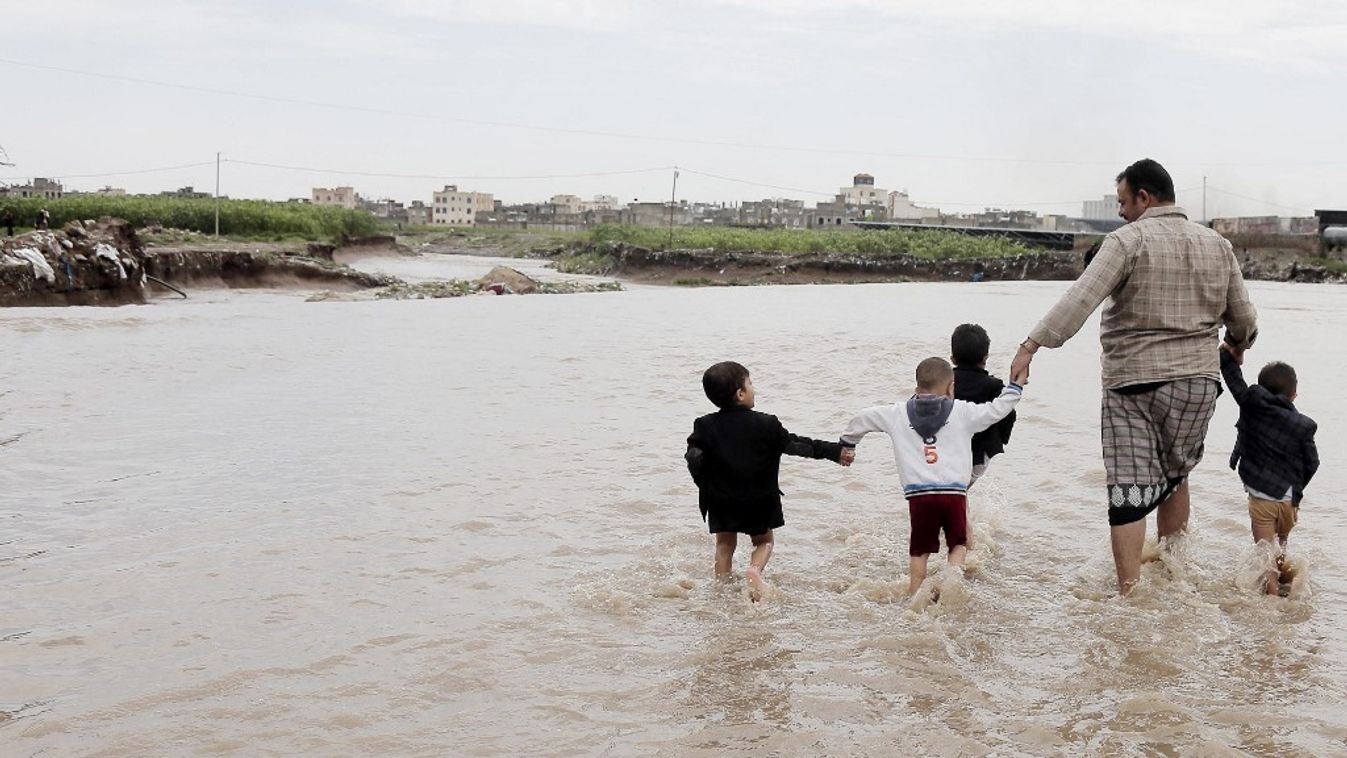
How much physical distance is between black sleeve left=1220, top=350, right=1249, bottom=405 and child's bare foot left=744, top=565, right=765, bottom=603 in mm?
2235

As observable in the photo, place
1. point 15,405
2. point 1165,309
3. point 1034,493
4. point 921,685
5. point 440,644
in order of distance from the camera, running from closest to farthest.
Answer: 1. point 921,685
2. point 440,644
3. point 1165,309
4. point 1034,493
5. point 15,405

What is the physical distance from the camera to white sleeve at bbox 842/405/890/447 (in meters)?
5.07

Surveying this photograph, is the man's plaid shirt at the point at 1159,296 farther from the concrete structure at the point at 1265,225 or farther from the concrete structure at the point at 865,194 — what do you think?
the concrete structure at the point at 865,194

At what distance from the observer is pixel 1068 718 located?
3732 millimetres

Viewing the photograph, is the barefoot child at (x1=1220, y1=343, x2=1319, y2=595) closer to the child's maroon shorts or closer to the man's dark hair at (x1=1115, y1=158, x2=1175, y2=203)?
the man's dark hair at (x1=1115, y1=158, x2=1175, y2=203)

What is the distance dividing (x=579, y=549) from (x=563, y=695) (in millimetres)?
2045

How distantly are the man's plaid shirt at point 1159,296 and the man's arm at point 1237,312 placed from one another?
1.2 inches

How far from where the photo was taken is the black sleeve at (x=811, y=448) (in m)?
5.02

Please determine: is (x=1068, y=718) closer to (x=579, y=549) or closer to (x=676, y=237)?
(x=579, y=549)

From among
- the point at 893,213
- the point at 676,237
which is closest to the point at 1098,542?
the point at 676,237

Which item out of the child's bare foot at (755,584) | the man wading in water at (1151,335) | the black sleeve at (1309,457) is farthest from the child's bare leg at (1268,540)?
the child's bare foot at (755,584)

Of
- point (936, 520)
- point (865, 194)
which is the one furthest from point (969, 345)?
point (865, 194)

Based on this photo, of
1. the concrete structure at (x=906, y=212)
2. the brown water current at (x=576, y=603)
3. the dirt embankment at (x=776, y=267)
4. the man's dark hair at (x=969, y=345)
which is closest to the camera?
the brown water current at (x=576, y=603)

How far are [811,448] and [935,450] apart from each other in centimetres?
52
